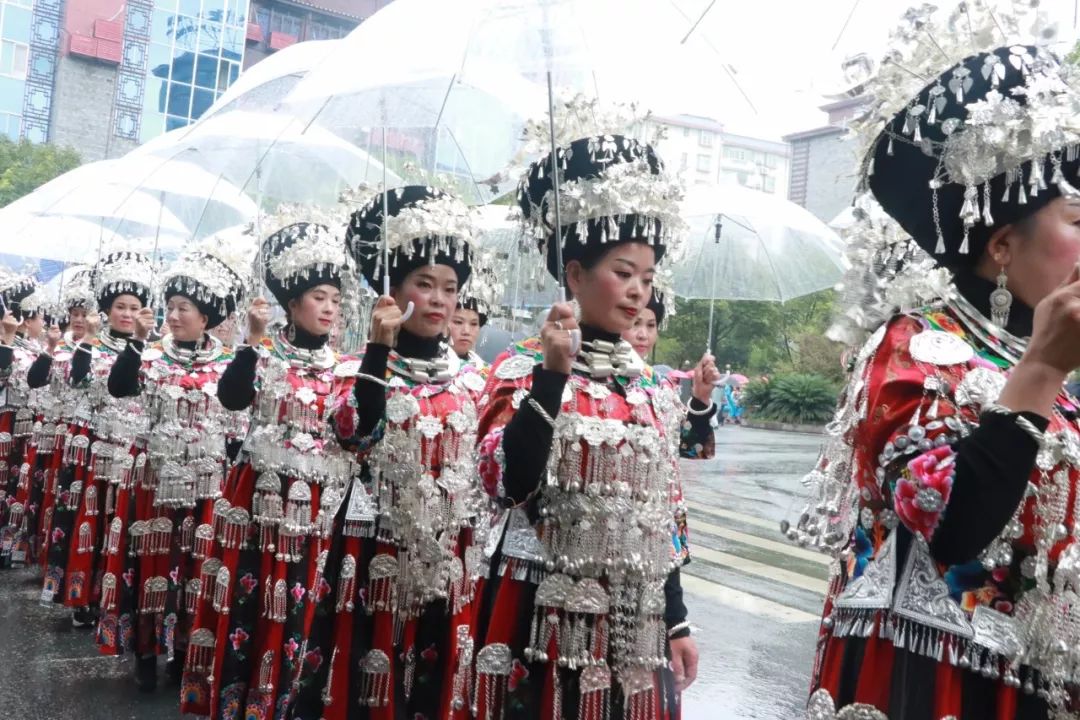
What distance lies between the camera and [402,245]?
432cm

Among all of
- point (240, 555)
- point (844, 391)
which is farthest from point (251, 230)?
point (844, 391)

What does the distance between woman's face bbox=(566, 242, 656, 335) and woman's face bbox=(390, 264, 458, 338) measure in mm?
1091

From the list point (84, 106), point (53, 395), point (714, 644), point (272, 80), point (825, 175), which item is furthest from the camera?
point (84, 106)

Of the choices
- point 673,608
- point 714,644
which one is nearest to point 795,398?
point 714,644

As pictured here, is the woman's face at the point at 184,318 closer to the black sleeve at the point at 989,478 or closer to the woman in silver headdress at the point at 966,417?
the woman in silver headdress at the point at 966,417

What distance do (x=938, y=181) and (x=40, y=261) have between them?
10.6 meters

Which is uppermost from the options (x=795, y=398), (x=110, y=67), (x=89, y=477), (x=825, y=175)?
(x=110, y=67)

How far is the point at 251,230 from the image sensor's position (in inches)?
227

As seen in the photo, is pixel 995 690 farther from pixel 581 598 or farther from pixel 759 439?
pixel 759 439

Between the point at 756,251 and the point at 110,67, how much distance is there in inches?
1938

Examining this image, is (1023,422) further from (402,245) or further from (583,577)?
(402,245)

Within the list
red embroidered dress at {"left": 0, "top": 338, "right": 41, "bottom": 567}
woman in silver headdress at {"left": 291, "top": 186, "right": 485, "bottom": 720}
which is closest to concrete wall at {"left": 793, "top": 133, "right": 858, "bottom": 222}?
woman in silver headdress at {"left": 291, "top": 186, "right": 485, "bottom": 720}

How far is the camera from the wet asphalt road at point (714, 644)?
585cm

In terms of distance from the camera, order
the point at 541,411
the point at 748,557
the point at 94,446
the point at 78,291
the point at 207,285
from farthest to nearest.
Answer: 1. the point at 748,557
2. the point at 78,291
3. the point at 94,446
4. the point at 207,285
5. the point at 541,411
